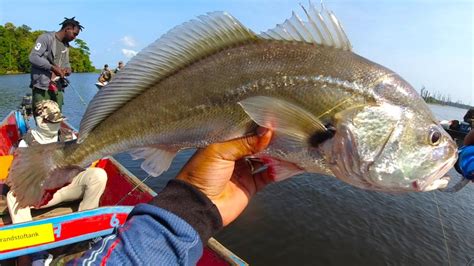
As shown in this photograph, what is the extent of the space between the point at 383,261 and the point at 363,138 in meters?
11.4

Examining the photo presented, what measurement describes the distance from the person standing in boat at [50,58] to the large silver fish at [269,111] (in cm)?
680

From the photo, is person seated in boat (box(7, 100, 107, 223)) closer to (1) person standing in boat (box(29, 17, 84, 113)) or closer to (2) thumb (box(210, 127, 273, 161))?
(1) person standing in boat (box(29, 17, 84, 113))

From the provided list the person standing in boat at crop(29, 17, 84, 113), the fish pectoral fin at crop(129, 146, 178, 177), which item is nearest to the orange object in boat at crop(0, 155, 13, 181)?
the person standing in boat at crop(29, 17, 84, 113)

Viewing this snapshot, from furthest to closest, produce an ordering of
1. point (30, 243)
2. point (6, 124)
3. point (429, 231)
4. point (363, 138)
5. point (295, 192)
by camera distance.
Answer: point (295, 192) → point (429, 231) → point (6, 124) → point (30, 243) → point (363, 138)

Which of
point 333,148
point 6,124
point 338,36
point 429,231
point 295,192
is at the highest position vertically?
point 338,36

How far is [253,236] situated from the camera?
12.0m

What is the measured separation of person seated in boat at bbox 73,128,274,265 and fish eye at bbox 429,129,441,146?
1.14 meters

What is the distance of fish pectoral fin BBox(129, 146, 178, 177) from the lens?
287 centimetres

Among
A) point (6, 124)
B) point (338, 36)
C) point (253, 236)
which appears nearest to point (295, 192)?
point (253, 236)

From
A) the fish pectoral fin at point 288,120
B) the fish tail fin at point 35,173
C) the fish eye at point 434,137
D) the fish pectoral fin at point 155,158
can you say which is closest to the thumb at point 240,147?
the fish pectoral fin at point 288,120

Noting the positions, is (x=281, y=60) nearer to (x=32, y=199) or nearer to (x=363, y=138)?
(x=363, y=138)

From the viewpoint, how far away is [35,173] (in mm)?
2910

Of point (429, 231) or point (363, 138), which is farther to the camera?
point (429, 231)

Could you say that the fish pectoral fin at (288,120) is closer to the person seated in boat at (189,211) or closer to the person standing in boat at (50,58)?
the person seated in boat at (189,211)
